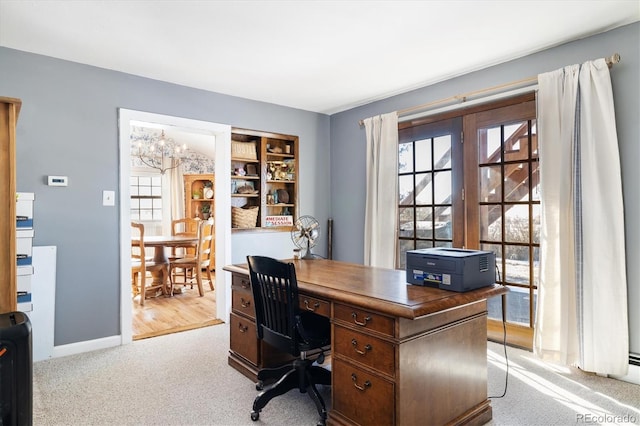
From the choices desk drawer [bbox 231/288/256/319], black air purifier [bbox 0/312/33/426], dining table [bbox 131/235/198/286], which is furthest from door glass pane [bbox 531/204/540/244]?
dining table [bbox 131/235/198/286]

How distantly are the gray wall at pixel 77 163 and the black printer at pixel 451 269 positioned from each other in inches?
103

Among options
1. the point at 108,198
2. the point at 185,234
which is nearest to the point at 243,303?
the point at 108,198

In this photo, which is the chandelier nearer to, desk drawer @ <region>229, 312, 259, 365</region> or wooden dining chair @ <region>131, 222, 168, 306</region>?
wooden dining chair @ <region>131, 222, 168, 306</region>

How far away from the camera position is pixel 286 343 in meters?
2.04

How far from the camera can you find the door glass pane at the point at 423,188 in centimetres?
374

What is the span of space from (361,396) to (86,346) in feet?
8.22

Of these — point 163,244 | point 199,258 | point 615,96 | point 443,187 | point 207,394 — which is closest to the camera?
point 207,394

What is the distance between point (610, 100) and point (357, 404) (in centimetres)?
247

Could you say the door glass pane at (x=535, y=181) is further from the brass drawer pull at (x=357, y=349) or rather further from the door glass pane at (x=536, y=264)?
the brass drawer pull at (x=357, y=349)

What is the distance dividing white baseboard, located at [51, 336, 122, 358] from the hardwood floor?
7.8 inches

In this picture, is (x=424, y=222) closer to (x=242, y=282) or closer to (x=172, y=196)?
(x=242, y=282)

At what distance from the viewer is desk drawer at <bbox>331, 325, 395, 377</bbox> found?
5.34 feet

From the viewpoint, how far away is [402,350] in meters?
1.60

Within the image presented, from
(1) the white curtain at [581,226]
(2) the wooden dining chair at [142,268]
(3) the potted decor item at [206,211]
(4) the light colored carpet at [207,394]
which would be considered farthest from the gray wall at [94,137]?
(3) the potted decor item at [206,211]
